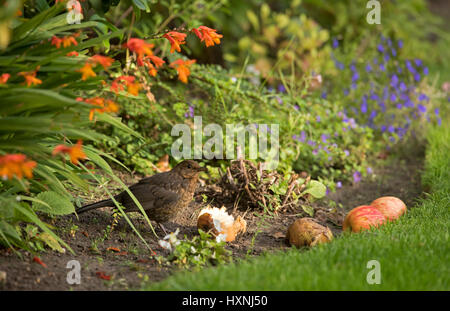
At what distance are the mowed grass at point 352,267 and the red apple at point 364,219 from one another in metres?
0.12

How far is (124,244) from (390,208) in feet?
6.16

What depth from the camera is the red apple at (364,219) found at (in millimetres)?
3553

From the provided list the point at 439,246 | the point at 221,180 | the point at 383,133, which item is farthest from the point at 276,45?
the point at 439,246

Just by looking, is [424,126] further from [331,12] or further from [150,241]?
[150,241]

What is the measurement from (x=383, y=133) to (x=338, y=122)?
29.7 inches

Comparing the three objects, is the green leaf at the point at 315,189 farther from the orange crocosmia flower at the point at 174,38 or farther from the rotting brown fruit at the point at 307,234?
the orange crocosmia flower at the point at 174,38

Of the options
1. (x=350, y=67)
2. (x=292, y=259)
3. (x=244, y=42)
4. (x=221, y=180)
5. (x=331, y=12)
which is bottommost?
(x=292, y=259)

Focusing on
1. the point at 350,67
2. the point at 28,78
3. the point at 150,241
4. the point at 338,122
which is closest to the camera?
the point at 28,78

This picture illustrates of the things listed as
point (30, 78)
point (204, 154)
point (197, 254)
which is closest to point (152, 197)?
point (197, 254)

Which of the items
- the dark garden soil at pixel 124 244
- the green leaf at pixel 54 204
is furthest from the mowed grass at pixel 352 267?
the green leaf at pixel 54 204

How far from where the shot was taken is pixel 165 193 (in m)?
3.57

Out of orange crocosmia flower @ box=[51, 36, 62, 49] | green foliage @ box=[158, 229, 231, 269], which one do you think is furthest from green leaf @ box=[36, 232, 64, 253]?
orange crocosmia flower @ box=[51, 36, 62, 49]

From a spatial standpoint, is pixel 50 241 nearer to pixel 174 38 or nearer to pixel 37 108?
pixel 37 108

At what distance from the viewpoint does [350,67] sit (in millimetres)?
7008
